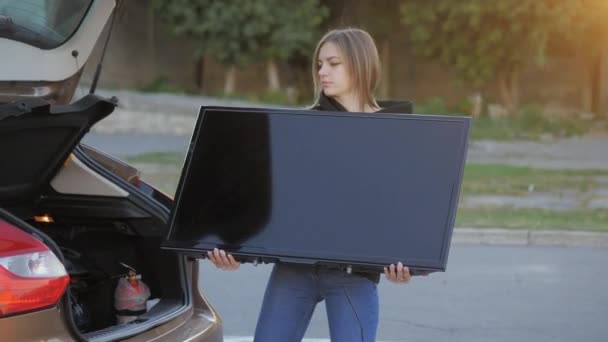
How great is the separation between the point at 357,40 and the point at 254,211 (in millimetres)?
755

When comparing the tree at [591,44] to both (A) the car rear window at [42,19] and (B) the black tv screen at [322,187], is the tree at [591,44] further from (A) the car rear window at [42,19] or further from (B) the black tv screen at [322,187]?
(B) the black tv screen at [322,187]

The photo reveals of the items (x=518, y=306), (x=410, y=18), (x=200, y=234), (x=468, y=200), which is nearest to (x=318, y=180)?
(x=200, y=234)

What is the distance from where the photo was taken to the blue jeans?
355 centimetres

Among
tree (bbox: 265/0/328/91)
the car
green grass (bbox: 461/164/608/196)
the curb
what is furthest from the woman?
tree (bbox: 265/0/328/91)

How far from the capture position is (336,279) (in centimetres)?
355

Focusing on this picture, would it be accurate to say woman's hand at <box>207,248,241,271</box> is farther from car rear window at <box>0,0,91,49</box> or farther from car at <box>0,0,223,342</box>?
car rear window at <box>0,0,91,49</box>

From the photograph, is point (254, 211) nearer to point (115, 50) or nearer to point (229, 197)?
point (229, 197)

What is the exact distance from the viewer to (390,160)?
11.2 feet

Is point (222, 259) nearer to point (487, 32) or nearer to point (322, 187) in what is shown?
point (322, 187)

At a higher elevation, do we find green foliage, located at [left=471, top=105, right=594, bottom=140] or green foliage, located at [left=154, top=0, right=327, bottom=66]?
green foliage, located at [left=154, top=0, right=327, bottom=66]

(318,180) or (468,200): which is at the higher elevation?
(318,180)

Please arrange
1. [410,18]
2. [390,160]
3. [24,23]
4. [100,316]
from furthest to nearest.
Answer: [410,18]
[100,316]
[24,23]
[390,160]

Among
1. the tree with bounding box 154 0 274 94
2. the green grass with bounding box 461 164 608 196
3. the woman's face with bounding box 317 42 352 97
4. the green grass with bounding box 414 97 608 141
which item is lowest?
the green grass with bounding box 414 97 608 141

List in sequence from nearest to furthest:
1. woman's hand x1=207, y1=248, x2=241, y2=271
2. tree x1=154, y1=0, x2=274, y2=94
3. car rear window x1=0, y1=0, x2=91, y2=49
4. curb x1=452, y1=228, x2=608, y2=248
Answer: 1. woman's hand x1=207, y1=248, x2=241, y2=271
2. car rear window x1=0, y1=0, x2=91, y2=49
3. curb x1=452, y1=228, x2=608, y2=248
4. tree x1=154, y1=0, x2=274, y2=94
